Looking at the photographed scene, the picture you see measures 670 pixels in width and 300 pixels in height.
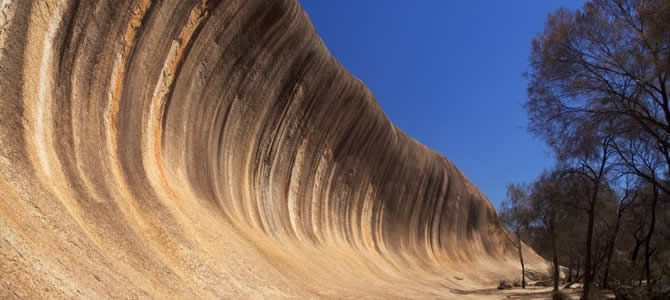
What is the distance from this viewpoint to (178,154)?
31.2ft

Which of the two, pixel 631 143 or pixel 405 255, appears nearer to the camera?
pixel 631 143

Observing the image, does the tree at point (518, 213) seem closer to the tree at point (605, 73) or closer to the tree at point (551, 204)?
Result: the tree at point (551, 204)

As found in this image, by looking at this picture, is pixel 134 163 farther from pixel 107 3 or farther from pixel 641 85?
pixel 641 85

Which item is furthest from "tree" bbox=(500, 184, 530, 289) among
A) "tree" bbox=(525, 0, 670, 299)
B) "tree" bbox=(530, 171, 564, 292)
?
"tree" bbox=(525, 0, 670, 299)

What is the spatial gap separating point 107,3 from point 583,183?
13861mm

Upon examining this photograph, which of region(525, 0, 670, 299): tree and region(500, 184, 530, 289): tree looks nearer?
region(525, 0, 670, 299): tree

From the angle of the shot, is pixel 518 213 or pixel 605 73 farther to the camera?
pixel 518 213

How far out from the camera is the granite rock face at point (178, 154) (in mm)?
5051

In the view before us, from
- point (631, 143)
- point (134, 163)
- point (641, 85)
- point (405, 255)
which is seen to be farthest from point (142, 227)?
point (405, 255)

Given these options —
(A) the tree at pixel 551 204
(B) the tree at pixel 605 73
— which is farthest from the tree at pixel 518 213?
(B) the tree at pixel 605 73

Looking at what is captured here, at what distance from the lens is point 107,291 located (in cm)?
465

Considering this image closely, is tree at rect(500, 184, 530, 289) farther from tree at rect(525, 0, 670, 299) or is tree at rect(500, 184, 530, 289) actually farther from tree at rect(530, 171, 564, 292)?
tree at rect(525, 0, 670, 299)

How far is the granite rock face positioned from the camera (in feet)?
16.6

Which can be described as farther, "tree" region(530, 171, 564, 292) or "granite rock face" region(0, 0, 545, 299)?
"tree" region(530, 171, 564, 292)
